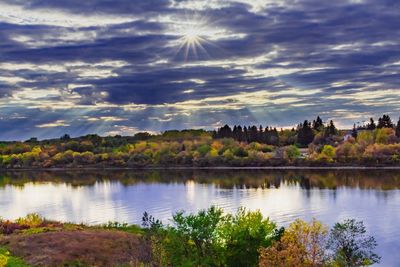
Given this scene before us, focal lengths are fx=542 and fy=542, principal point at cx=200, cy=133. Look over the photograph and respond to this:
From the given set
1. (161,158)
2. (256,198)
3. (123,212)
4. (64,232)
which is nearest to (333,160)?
(161,158)

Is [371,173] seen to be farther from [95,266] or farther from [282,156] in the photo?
[95,266]

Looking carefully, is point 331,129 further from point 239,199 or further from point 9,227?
point 9,227

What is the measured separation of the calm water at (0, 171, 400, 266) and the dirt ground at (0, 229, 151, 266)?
19025mm

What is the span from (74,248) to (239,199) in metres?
48.6

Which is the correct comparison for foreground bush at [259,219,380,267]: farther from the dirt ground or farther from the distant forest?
the distant forest

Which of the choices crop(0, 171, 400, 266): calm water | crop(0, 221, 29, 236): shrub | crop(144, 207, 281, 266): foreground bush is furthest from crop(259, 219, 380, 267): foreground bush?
crop(0, 221, 29, 236): shrub

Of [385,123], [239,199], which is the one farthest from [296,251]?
[385,123]

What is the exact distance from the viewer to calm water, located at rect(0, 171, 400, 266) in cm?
6196

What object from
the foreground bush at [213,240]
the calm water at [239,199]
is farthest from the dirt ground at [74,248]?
the calm water at [239,199]

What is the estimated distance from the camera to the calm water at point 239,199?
6196 centimetres

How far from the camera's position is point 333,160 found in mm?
152875

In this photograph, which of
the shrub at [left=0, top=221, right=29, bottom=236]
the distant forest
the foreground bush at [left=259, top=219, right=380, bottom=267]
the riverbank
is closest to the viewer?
the foreground bush at [left=259, top=219, right=380, bottom=267]

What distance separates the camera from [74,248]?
1371 inches

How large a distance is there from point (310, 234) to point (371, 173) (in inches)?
4082
